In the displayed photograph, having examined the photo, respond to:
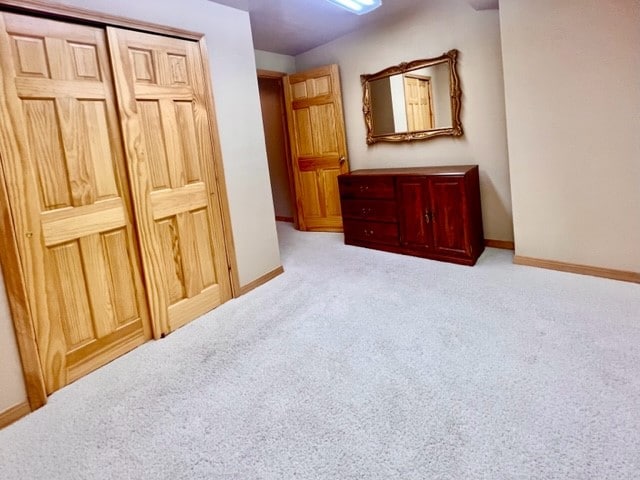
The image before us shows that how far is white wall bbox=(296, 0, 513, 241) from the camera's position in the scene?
365 cm

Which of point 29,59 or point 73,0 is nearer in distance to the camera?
point 29,59

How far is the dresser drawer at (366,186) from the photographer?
13.0 feet

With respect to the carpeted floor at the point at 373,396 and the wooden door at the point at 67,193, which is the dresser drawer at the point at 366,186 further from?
the wooden door at the point at 67,193

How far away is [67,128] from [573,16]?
327 centimetres

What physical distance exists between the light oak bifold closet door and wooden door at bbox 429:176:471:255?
6.14ft

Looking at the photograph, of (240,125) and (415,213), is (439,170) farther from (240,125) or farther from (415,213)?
(240,125)

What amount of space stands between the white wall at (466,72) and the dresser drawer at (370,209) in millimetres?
641

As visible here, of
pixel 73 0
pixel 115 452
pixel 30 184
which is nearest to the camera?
pixel 115 452

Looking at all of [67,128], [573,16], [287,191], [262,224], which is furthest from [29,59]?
[287,191]

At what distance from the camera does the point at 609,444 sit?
1487mm

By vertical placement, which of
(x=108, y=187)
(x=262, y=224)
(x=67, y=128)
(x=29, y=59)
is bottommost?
(x=262, y=224)

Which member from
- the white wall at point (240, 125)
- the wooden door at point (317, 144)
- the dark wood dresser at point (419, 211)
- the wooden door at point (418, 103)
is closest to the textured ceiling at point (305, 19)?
the white wall at point (240, 125)

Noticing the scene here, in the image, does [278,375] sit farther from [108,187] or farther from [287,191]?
[287,191]

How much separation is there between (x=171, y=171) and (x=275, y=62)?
2781mm
